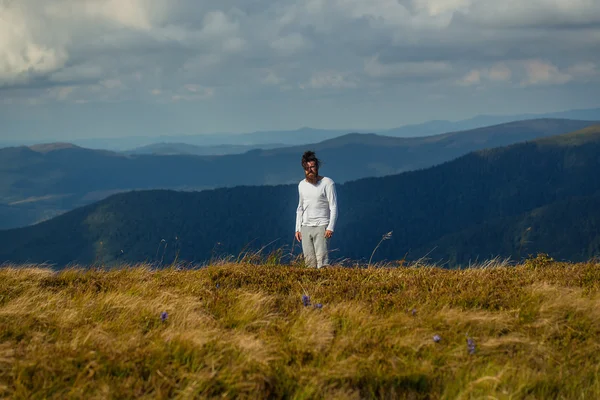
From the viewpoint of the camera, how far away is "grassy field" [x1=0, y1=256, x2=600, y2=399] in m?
4.73

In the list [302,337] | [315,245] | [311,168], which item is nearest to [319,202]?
[311,168]

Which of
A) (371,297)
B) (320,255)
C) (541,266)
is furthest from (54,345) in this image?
(541,266)

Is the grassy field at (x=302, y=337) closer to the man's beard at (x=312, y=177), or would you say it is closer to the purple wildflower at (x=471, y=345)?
the purple wildflower at (x=471, y=345)

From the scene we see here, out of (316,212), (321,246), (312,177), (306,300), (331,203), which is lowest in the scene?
(321,246)

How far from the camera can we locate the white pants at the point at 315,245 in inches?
451

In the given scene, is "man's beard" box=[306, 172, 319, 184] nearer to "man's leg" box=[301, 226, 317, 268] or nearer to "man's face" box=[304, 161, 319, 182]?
"man's face" box=[304, 161, 319, 182]

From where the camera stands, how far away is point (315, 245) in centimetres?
1175

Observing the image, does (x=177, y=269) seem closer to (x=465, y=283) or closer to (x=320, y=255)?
(x=320, y=255)

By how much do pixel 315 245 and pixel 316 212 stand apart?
2.24 feet

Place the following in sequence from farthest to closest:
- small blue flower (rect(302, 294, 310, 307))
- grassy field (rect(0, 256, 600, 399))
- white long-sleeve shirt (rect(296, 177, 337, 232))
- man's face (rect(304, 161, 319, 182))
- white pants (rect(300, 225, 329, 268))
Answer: white long-sleeve shirt (rect(296, 177, 337, 232))
white pants (rect(300, 225, 329, 268))
man's face (rect(304, 161, 319, 182))
small blue flower (rect(302, 294, 310, 307))
grassy field (rect(0, 256, 600, 399))

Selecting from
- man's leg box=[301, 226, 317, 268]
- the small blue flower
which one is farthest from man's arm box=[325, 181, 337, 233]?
the small blue flower

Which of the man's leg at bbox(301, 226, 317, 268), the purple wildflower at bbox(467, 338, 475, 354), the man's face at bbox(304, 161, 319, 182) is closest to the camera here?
the purple wildflower at bbox(467, 338, 475, 354)

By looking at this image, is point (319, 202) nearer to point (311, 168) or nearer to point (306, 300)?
point (311, 168)

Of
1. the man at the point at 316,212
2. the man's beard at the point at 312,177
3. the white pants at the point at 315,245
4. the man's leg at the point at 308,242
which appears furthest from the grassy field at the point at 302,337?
the man's beard at the point at 312,177
